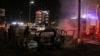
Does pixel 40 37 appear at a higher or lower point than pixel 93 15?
lower

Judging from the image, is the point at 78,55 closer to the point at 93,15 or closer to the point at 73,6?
the point at 93,15

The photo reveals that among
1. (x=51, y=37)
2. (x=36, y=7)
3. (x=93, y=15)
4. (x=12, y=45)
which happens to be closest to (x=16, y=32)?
(x=12, y=45)

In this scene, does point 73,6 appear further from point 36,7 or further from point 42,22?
point 36,7

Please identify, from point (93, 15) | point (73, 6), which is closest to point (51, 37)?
point (93, 15)

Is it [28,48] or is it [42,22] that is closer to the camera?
[28,48]

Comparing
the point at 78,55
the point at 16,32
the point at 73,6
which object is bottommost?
the point at 78,55

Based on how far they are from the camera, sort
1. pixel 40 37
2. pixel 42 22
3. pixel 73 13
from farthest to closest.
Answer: pixel 42 22, pixel 73 13, pixel 40 37

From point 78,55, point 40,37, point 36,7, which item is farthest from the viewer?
point 36,7

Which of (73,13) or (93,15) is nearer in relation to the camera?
(93,15)

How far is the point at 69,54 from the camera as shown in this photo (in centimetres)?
1498

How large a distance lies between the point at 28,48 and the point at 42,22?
95.9 feet

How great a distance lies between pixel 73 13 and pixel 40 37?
2104 centimetres

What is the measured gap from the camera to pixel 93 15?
3119 centimetres

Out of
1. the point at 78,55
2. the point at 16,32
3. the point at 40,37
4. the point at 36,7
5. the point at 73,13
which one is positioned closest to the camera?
the point at 78,55
